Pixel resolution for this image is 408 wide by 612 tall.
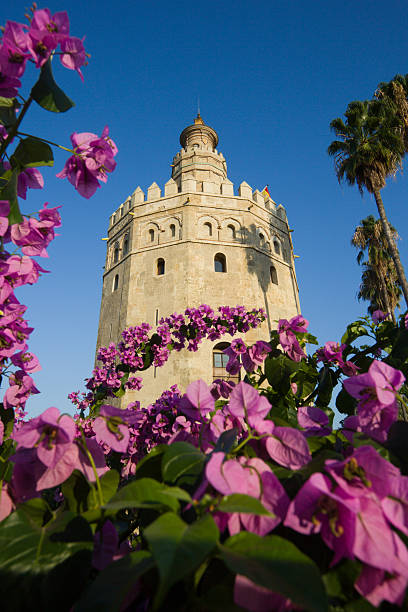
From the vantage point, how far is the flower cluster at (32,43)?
1.07 m

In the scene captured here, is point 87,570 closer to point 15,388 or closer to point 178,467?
point 178,467

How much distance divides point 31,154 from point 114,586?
1.23 metres

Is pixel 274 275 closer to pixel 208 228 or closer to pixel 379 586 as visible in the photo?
pixel 208 228

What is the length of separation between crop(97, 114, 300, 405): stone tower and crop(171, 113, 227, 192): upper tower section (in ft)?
6.57

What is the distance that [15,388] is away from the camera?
1.50 m

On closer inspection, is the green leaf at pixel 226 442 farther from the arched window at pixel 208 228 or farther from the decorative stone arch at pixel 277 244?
the decorative stone arch at pixel 277 244

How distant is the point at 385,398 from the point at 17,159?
1340 millimetres

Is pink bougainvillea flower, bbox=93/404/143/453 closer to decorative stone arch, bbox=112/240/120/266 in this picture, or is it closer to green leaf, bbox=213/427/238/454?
green leaf, bbox=213/427/238/454

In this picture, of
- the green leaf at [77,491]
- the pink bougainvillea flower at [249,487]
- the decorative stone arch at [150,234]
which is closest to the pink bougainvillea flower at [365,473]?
the pink bougainvillea flower at [249,487]

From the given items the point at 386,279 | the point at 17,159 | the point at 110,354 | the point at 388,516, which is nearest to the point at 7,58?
the point at 17,159

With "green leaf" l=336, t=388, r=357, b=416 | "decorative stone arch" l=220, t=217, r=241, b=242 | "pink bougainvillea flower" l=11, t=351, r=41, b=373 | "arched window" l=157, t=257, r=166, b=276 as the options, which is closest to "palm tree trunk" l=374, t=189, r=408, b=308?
"decorative stone arch" l=220, t=217, r=241, b=242

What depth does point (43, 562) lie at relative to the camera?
0.66 m

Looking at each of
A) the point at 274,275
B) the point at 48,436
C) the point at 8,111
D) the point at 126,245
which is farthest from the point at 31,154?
the point at 126,245

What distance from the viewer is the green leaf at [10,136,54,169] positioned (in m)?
1.18
